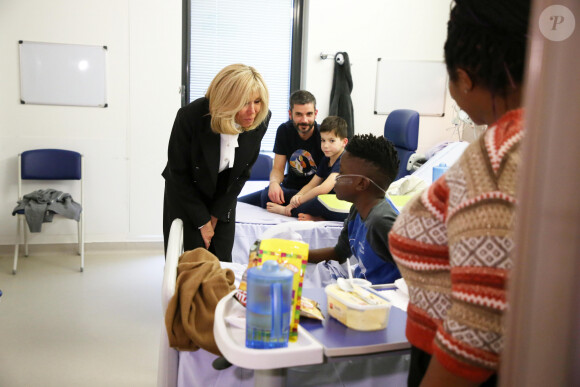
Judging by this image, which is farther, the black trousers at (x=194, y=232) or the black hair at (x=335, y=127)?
the black hair at (x=335, y=127)

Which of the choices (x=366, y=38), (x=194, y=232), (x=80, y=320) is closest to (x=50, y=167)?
(x=80, y=320)

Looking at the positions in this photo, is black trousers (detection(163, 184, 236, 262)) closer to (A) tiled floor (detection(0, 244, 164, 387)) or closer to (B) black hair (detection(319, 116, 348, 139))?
(A) tiled floor (detection(0, 244, 164, 387))

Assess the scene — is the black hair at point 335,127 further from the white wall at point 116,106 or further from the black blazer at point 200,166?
the white wall at point 116,106

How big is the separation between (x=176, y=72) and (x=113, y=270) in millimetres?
1825

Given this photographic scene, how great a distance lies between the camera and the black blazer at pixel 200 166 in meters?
2.36

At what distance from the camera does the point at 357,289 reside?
1.26 meters

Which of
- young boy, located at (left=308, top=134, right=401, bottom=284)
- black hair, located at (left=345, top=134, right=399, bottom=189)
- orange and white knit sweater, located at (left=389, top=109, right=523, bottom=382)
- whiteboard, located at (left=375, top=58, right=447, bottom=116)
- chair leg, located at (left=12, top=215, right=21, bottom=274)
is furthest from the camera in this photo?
whiteboard, located at (left=375, top=58, right=447, bottom=116)

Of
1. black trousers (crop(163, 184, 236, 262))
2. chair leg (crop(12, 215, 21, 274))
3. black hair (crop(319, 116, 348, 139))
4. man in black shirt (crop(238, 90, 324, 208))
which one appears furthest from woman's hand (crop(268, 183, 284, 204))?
chair leg (crop(12, 215, 21, 274))

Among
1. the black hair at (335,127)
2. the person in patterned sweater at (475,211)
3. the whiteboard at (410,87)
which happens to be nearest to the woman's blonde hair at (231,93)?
the black hair at (335,127)

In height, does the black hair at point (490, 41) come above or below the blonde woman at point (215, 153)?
above

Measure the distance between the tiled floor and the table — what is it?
1518 millimetres

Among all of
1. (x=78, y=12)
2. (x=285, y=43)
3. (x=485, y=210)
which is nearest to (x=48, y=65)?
(x=78, y=12)

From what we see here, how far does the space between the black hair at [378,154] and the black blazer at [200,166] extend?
70 cm

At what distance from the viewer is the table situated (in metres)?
0.97
